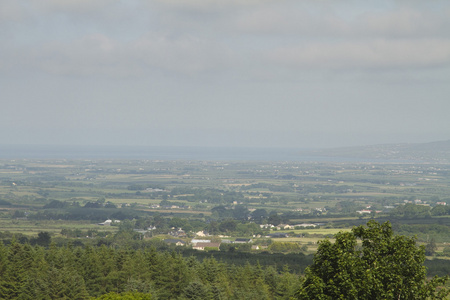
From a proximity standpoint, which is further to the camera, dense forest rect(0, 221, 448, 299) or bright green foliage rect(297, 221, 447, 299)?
dense forest rect(0, 221, 448, 299)

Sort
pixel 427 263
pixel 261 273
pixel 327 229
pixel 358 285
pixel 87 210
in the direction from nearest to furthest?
pixel 358 285 → pixel 261 273 → pixel 427 263 → pixel 327 229 → pixel 87 210

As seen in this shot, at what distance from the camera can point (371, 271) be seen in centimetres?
2070

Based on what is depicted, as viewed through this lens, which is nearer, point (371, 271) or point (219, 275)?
point (371, 271)

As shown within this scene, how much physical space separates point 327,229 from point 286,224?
16468mm

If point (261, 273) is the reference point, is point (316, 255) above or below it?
above

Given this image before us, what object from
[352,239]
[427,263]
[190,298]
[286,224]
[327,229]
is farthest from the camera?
[286,224]

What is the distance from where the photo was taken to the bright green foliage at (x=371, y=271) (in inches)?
→ 802

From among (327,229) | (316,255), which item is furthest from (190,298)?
(327,229)

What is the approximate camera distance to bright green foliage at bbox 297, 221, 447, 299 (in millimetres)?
20359

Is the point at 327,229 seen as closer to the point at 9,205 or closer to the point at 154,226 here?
the point at 154,226

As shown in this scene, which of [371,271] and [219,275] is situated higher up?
[371,271]

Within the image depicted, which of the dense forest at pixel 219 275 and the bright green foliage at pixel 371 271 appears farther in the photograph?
the dense forest at pixel 219 275

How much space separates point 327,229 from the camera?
124 meters

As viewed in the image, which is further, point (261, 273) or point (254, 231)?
point (254, 231)
